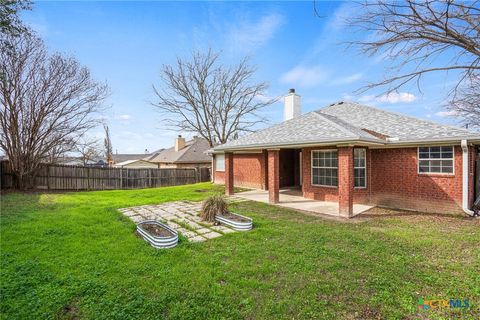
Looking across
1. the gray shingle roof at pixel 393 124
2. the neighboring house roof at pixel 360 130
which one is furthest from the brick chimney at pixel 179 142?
the gray shingle roof at pixel 393 124

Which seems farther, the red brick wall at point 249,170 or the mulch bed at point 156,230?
the red brick wall at point 249,170

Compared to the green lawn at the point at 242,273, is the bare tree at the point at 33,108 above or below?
above

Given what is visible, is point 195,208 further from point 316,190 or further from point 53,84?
point 53,84

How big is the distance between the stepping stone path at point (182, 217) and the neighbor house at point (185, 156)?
18.9 meters

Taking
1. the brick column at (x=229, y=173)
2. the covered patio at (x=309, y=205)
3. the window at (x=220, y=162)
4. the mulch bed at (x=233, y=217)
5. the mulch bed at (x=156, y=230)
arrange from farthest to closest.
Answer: the window at (x=220, y=162) → the brick column at (x=229, y=173) → the covered patio at (x=309, y=205) → the mulch bed at (x=233, y=217) → the mulch bed at (x=156, y=230)

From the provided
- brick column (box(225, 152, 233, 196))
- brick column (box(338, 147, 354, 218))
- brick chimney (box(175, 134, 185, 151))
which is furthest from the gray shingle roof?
brick chimney (box(175, 134, 185, 151))

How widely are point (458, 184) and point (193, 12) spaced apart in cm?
1078

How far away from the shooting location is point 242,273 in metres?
4.23

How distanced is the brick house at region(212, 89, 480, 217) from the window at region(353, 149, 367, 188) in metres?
0.04

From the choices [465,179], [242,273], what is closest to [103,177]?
[242,273]

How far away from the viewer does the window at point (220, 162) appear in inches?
713

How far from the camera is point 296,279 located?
404 cm

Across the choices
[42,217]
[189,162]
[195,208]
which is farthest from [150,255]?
[189,162]

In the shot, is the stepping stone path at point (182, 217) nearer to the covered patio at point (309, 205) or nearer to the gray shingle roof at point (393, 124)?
the covered patio at point (309, 205)
